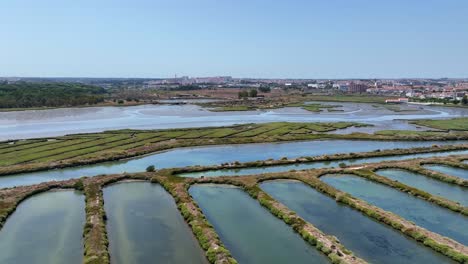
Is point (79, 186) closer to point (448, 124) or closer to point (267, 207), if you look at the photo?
point (267, 207)

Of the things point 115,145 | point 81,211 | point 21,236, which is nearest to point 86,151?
point 115,145

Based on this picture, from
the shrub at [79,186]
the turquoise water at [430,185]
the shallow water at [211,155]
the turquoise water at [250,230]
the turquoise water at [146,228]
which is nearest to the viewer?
the turquoise water at [250,230]

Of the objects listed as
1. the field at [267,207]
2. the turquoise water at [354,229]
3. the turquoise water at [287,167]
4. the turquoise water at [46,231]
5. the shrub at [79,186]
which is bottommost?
the turquoise water at [287,167]

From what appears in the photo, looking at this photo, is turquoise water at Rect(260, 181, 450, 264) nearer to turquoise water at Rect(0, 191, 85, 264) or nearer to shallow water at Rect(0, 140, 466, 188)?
shallow water at Rect(0, 140, 466, 188)

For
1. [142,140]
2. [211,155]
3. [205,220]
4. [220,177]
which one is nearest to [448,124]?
[211,155]

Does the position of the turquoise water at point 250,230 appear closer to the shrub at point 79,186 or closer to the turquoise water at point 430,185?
the shrub at point 79,186

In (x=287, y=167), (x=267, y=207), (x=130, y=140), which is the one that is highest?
(x=130, y=140)

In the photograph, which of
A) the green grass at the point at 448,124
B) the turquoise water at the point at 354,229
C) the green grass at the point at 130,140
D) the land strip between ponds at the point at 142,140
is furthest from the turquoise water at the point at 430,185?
the green grass at the point at 448,124
